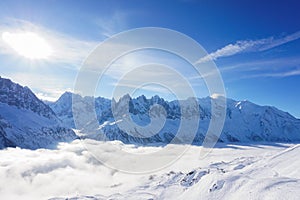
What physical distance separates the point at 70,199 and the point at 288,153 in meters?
66.9

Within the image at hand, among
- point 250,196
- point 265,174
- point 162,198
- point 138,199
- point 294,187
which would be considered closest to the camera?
point 294,187

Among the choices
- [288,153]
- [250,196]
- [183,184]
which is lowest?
[183,184]

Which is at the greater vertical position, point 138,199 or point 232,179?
point 232,179

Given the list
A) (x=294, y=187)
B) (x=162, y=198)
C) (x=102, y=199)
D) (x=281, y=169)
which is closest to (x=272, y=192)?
(x=294, y=187)

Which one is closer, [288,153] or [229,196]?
[229,196]

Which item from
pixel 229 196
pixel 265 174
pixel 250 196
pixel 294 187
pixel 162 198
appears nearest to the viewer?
pixel 294 187

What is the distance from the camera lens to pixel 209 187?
6016 cm

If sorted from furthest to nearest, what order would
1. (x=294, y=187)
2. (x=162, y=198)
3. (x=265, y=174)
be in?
(x=162, y=198) < (x=265, y=174) < (x=294, y=187)

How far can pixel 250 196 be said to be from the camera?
46875 mm

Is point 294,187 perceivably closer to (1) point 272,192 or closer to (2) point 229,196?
(1) point 272,192

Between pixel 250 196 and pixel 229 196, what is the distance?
4907mm

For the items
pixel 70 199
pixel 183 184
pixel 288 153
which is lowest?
pixel 70 199

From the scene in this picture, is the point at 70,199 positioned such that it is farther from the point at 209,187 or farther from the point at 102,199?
the point at 209,187

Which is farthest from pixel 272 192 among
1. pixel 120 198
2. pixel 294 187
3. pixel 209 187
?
pixel 120 198
